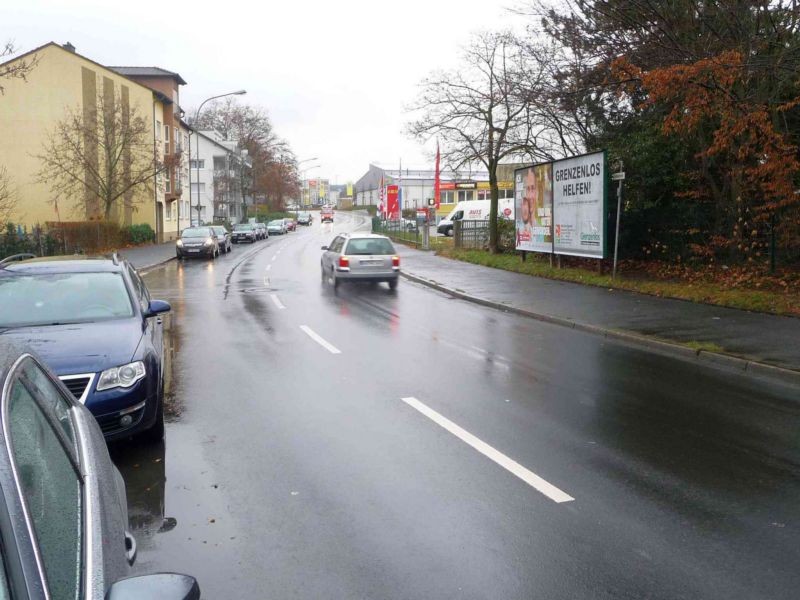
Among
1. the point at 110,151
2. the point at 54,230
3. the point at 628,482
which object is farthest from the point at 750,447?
the point at 110,151

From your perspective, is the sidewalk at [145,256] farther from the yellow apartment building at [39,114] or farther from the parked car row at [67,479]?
the parked car row at [67,479]

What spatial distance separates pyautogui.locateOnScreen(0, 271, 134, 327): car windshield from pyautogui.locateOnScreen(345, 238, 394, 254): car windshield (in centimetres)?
1316

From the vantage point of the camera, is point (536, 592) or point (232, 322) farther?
point (232, 322)

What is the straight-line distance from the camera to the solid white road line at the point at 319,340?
11.1 metres

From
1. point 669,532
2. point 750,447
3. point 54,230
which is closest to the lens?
point 669,532

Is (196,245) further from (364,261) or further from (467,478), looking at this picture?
(467,478)

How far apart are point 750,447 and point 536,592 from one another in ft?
11.2

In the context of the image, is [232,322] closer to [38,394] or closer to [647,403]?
[647,403]

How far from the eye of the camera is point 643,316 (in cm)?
1399

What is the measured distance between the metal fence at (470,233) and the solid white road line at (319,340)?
2245 cm

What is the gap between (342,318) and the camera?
14.9 metres

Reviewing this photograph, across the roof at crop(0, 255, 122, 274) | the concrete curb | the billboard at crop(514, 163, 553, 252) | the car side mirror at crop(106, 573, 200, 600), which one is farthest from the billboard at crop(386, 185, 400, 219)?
the car side mirror at crop(106, 573, 200, 600)

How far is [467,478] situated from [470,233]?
31.1 m

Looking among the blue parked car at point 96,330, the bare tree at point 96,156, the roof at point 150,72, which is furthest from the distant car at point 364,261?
the roof at point 150,72
